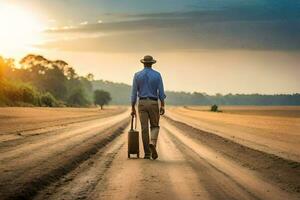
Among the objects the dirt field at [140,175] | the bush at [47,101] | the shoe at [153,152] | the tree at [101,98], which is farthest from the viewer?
the tree at [101,98]

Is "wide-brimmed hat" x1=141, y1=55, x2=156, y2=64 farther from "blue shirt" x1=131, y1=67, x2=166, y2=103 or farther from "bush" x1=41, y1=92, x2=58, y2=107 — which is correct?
"bush" x1=41, y1=92, x2=58, y2=107

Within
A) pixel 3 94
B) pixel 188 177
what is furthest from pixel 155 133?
pixel 3 94

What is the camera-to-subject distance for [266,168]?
46.2 ft

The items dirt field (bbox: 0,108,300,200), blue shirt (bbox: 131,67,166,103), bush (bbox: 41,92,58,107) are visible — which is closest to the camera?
dirt field (bbox: 0,108,300,200)

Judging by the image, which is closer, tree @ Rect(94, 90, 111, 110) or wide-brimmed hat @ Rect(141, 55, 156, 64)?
wide-brimmed hat @ Rect(141, 55, 156, 64)

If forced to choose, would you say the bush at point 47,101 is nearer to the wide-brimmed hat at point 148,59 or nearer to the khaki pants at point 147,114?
the wide-brimmed hat at point 148,59

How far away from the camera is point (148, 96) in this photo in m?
15.3

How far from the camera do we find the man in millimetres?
15164

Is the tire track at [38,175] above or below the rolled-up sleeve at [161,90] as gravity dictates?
below

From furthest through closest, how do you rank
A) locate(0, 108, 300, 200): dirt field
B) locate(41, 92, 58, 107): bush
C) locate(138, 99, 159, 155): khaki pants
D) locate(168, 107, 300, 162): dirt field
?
locate(41, 92, 58, 107): bush, locate(168, 107, 300, 162): dirt field, locate(138, 99, 159, 155): khaki pants, locate(0, 108, 300, 200): dirt field

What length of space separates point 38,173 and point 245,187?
398 cm

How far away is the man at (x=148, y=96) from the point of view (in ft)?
49.8

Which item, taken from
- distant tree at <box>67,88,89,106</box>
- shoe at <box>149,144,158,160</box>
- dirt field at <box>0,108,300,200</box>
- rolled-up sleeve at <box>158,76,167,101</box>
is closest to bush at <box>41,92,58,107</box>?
distant tree at <box>67,88,89,106</box>

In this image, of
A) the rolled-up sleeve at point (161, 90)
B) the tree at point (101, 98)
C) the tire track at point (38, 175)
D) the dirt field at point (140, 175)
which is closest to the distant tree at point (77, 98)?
the tree at point (101, 98)
